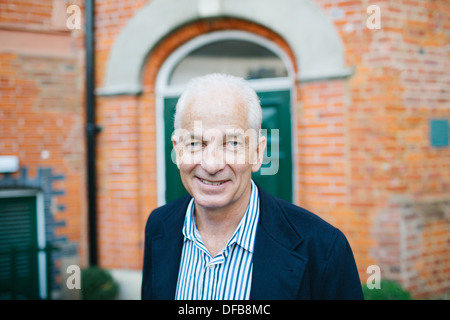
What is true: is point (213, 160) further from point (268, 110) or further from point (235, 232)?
point (268, 110)

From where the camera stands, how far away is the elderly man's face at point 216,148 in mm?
1514

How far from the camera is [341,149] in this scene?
3285 mm

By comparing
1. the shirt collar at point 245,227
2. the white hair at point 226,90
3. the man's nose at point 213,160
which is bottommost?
the shirt collar at point 245,227

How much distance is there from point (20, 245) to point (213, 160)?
12.0ft

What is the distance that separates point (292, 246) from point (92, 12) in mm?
3861

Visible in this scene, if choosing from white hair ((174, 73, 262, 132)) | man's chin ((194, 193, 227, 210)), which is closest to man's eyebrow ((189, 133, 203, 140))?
white hair ((174, 73, 262, 132))

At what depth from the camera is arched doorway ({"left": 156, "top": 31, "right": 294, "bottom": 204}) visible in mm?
3631

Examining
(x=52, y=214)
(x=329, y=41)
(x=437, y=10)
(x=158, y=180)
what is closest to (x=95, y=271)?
(x=52, y=214)

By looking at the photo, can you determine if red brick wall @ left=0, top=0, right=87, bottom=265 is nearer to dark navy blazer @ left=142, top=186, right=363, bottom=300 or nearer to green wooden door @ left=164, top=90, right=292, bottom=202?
green wooden door @ left=164, top=90, right=292, bottom=202

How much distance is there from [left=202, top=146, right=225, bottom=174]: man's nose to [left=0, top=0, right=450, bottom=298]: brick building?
6.74 ft

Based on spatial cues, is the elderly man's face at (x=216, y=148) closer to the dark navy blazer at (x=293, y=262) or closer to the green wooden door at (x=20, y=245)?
the dark navy blazer at (x=293, y=262)

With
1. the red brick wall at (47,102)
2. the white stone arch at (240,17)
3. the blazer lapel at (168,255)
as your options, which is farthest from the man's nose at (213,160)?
the red brick wall at (47,102)

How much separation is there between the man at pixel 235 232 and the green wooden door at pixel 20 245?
300 cm

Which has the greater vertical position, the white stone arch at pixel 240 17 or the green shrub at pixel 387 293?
the white stone arch at pixel 240 17
